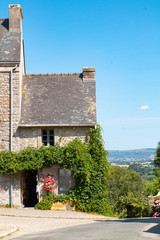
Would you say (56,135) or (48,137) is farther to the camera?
(48,137)

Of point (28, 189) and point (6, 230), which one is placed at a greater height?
point (28, 189)

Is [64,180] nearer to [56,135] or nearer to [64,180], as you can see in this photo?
[64,180]

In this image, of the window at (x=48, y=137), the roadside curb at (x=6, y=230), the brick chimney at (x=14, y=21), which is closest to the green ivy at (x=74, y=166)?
the window at (x=48, y=137)

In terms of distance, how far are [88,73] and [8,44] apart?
5.34 metres

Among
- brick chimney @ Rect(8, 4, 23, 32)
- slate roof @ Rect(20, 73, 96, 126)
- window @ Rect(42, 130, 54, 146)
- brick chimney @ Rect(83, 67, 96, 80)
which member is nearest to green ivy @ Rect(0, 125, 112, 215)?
window @ Rect(42, 130, 54, 146)

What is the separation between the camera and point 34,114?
1792 centimetres

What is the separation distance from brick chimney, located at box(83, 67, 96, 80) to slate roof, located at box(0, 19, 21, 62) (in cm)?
437

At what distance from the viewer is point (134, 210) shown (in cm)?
1725

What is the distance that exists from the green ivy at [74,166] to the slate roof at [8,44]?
5514 mm

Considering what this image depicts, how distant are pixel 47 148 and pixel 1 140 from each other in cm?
266

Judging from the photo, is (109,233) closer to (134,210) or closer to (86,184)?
(86,184)

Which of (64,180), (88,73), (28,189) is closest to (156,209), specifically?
(64,180)

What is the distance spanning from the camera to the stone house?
55.9ft

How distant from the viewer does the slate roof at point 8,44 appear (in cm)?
1814
